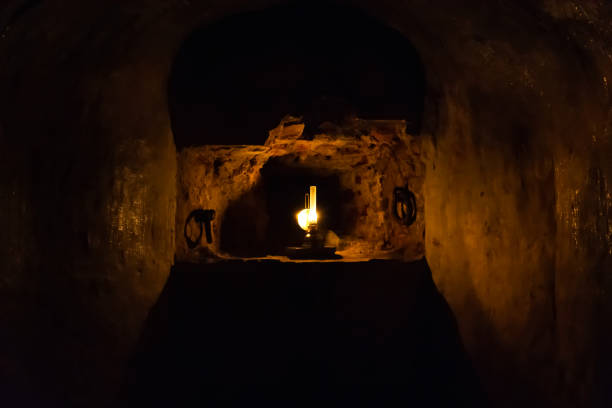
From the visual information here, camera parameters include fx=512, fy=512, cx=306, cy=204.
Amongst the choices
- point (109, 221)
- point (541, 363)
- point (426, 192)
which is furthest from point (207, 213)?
point (541, 363)

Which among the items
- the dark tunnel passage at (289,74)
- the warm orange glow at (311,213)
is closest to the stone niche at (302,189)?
the dark tunnel passage at (289,74)

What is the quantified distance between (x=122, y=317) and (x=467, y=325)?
6.65ft

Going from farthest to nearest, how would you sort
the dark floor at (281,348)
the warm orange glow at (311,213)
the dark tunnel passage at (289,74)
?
the warm orange glow at (311,213) → the dark tunnel passage at (289,74) → the dark floor at (281,348)

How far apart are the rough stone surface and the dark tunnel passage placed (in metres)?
0.10

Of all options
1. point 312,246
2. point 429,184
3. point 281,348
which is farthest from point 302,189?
point 281,348

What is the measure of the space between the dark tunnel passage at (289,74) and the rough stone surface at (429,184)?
0.10 m

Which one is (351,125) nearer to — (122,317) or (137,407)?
(122,317)

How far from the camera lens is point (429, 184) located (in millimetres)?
3148

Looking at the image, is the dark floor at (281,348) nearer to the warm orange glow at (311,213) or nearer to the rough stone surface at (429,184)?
the rough stone surface at (429,184)

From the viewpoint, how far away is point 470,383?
289cm

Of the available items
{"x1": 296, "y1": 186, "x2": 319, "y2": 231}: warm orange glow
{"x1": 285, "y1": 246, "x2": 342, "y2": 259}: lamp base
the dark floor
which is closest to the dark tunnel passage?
{"x1": 296, "y1": 186, "x2": 319, "y2": 231}: warm orange glow

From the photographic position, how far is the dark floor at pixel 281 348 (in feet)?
9.59

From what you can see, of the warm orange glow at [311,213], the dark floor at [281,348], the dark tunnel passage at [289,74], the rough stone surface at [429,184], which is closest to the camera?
the rough stone surface at [429,184]

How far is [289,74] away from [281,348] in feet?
Answer: 5.31
